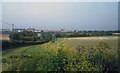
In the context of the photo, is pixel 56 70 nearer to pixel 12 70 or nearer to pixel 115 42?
pixel 12 70

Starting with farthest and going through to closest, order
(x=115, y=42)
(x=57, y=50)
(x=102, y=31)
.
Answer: (x=102, y=31) → (x=115, y=42) → (x=57, y=50)

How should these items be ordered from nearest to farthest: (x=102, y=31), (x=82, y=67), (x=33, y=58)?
(x=82, y=67)
(x=33, y=58)
(x=102, y=31)

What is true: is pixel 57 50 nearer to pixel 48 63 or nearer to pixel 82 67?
pixel 48 63

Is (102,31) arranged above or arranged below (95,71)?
above

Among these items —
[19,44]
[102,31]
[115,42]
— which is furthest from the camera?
[19,44]

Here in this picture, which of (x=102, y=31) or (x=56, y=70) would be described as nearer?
(x=56, y=70)

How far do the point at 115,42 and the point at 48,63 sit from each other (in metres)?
2.61

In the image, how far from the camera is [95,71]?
20.9ft

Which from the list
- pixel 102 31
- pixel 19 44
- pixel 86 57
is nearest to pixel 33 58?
pixel 86 57

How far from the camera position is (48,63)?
669cm

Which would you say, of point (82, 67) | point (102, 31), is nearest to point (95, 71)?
point (82, 67)

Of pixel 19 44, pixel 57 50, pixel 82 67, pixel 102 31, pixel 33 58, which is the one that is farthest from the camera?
pixel 19 44

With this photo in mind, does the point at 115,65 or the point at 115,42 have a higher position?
the point at 115,42

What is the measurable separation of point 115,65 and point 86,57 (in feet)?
2.48
